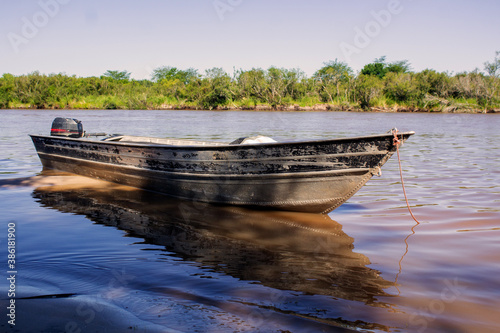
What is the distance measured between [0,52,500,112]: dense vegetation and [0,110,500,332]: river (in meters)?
42.7

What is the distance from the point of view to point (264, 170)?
18.4 ft

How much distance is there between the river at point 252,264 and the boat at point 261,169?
0.27m

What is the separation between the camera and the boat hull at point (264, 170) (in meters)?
5.06

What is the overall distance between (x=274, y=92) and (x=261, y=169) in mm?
48955

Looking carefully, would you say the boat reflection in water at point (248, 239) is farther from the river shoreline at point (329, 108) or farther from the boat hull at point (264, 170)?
the river shoreline at point (329, 108)

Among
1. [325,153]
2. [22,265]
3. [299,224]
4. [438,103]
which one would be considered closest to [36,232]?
[22,265]

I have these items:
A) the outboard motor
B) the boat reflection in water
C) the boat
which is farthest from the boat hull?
the outboard motor

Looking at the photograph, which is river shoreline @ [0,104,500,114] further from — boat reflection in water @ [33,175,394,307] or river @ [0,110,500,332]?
boat reflection in water @ [33,175,394,307]

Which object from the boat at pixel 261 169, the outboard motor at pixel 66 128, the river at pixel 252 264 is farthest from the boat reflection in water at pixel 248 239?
the outboard motor at pixel 66 128

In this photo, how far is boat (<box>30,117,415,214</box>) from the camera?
505 cm

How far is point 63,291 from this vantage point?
3.15 meters

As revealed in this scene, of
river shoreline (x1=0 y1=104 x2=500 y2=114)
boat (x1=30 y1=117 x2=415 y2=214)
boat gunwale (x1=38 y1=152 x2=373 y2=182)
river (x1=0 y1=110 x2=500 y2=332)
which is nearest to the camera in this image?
river (x1=0 y1=110 x2=500 y2=332)

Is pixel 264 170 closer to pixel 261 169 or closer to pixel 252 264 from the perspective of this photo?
pixel 261 169

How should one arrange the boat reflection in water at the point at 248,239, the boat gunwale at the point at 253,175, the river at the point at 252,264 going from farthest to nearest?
the boat gunwale at the point at 253,175 → the boat reflection in water at the point at 248,239 → the river at the point at 252,264
